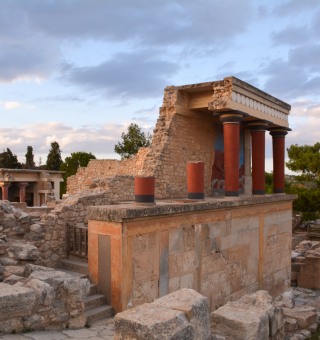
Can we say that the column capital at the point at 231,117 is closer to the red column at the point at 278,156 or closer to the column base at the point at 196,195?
the column base at the point at 196,195

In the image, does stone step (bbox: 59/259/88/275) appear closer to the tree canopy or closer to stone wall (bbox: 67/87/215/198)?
stone wall (bbox: 67/87/215/198)

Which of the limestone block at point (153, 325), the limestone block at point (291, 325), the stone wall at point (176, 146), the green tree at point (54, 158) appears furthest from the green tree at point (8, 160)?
the limestone block at point (153, 325)

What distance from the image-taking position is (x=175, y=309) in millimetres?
4590

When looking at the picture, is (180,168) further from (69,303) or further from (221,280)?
(69,303)

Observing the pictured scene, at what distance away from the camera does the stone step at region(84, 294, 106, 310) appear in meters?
6.46

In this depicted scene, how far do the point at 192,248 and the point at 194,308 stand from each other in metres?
3.62

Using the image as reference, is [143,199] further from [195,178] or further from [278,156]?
[278,156]

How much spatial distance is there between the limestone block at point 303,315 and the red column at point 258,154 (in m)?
4.04

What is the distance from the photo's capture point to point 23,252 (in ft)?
24.5

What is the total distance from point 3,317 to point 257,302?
387cm

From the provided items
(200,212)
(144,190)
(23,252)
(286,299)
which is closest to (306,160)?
(286,299)

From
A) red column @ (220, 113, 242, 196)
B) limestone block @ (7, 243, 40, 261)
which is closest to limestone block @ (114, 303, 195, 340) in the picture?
limestone block @ (7, 243, 40, 261)

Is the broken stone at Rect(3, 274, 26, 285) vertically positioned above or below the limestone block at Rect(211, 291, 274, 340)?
above

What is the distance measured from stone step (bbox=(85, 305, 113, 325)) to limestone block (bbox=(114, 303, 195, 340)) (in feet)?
6.34
